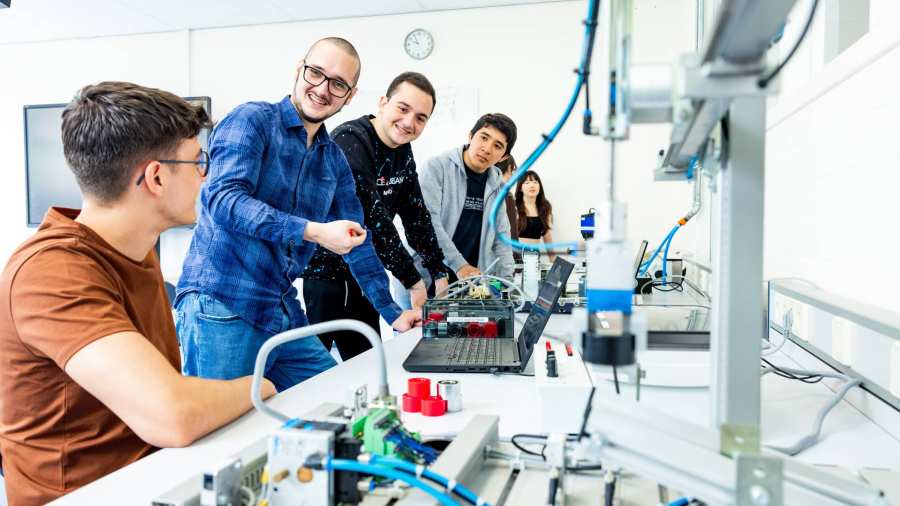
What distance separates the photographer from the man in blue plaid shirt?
60.1 inches

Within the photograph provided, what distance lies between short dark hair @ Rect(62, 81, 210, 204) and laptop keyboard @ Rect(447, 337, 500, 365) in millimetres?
747

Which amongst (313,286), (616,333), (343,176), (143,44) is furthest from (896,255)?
(143,44)

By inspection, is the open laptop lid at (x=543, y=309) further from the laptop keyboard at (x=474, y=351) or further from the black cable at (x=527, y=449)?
the black cable at (x=527, y=449)

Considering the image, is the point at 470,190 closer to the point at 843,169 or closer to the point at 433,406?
the point at 843,169

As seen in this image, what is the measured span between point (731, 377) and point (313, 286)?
2.03 m

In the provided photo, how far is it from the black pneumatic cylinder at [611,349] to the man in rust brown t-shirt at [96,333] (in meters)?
0.65

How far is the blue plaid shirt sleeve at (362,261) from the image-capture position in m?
1.97

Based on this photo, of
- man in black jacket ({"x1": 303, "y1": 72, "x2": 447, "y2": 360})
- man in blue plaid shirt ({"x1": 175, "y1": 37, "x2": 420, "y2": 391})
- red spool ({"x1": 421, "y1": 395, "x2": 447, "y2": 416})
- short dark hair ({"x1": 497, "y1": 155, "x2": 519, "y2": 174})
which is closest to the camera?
red spool ({"x1": 421, "y1": 395, "x2": 447, "y2": 416})

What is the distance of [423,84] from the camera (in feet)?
7.74

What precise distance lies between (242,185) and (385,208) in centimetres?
85

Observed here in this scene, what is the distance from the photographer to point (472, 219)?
305 cm

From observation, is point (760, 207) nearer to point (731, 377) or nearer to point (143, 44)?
point (731, 377)

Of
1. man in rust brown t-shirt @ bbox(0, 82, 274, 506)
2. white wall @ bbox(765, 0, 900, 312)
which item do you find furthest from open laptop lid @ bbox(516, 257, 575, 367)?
man in rust brown t-shirt @ bbox(0, 82, 274, 506)

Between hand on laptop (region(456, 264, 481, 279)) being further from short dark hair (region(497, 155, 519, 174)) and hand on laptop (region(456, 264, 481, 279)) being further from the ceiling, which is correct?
the ceiling
